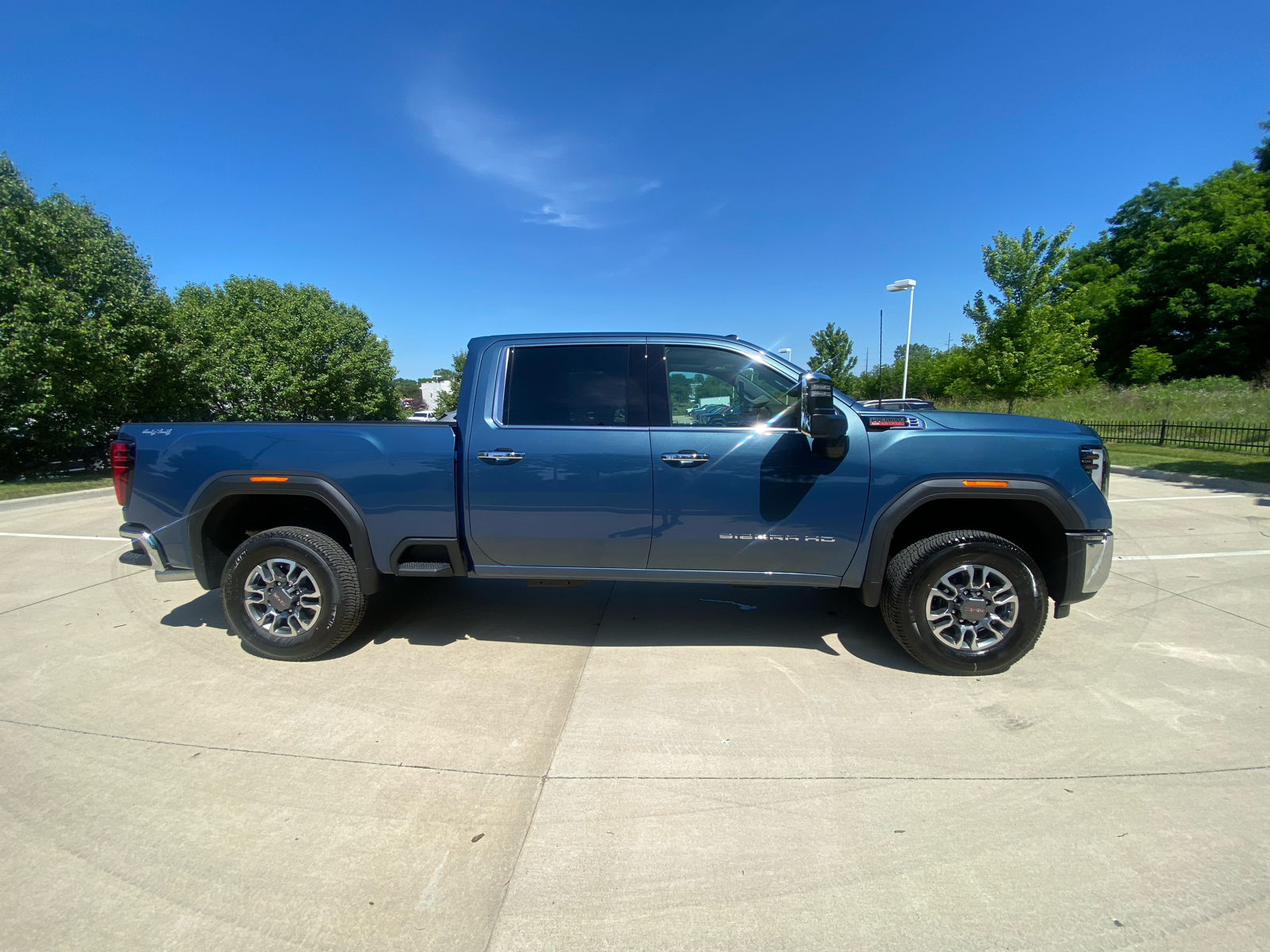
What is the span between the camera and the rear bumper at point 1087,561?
11.3 feet

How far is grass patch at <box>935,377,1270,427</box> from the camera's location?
20.3 metres

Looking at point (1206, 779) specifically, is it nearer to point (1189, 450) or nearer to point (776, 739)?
point (776, 739)

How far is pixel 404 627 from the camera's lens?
4.44 meters

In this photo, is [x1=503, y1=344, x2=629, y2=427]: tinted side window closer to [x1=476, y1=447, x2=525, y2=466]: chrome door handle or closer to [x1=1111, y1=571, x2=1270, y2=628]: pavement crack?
[x1=476, y1=447, x2=525, y2=466]: chrome door handle

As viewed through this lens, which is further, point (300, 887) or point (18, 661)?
point (18, 661)

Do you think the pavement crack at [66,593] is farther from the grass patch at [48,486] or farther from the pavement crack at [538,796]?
the grass patch at [48,486]

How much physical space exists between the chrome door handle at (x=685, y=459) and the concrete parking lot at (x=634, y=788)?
49.1 inches

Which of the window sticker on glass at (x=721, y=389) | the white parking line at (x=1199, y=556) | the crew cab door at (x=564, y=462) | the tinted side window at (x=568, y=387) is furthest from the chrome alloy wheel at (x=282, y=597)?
the white parking line at (x=1199, y=556)

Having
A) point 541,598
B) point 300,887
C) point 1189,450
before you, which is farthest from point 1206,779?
point 1189,450

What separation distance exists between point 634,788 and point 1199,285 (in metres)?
48.0

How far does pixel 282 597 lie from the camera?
12.5ft

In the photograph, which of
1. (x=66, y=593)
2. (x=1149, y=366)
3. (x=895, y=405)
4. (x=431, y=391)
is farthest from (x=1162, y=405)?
(x=431, y=391)

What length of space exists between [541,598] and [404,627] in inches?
42.6

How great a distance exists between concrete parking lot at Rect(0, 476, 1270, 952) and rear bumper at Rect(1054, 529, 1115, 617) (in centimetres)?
55
